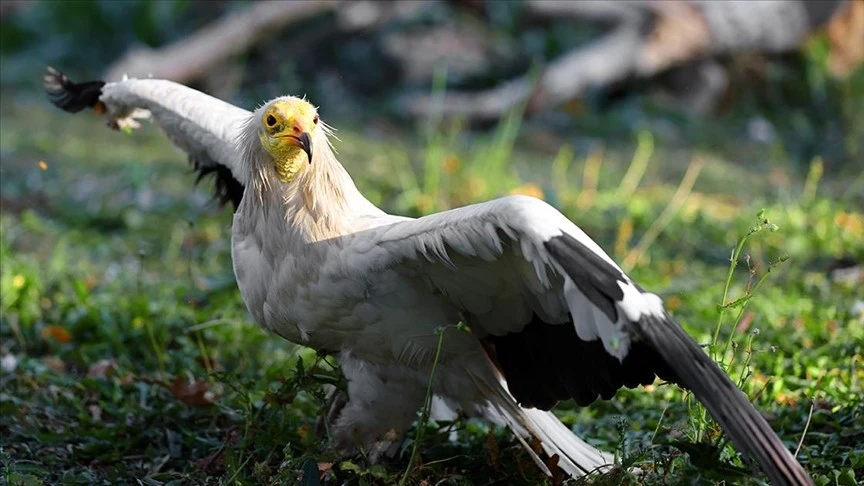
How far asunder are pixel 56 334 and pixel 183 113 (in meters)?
1.02

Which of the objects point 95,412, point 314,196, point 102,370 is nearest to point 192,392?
point 95,412

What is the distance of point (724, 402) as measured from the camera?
2.34 m

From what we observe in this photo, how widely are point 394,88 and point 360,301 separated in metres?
5.65

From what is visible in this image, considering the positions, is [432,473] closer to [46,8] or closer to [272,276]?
[272,276]

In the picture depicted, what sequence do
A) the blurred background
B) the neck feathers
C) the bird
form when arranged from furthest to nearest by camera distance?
the blurred background < the neck feathers < the bird

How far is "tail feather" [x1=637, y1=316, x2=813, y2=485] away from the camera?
231 centimetres

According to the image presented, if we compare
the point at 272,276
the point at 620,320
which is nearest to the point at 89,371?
the point at 272,276

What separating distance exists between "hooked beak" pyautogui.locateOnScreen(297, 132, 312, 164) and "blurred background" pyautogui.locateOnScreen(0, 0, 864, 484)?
21.8 inches

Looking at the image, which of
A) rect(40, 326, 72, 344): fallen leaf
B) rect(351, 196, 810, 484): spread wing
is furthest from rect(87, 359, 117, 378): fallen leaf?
rect(351, 196, 810, 484): spread wing

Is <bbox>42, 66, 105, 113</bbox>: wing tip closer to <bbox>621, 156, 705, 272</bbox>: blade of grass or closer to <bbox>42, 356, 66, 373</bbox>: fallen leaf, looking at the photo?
<bbox>42, 356, 66, 373</bbox>: fallen leaf

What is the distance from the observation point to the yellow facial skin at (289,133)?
2.84 m

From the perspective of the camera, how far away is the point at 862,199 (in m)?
6.33

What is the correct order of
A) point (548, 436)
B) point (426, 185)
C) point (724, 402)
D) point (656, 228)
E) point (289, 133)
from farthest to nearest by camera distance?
1. point (426, 185)
2. point (656, 228)
3. point (548, 436)
4. point (289, 133)
5. point (724, 402)

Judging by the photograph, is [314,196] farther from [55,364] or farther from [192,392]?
[55,364]
